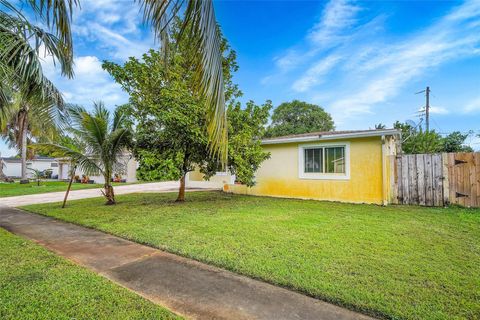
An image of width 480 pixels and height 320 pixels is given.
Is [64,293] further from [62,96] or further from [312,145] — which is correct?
[312,145]

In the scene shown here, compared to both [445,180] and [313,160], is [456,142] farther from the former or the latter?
[313,160]

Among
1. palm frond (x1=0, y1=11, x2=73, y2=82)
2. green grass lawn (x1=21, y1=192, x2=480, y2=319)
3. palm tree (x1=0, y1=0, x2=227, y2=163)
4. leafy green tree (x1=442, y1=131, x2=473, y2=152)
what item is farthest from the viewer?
leafy green tree (x1=442, y1=131, x2=473, y2=152)

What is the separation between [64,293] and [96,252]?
62.0 inches

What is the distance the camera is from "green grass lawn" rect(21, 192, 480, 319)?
2746 millimetres

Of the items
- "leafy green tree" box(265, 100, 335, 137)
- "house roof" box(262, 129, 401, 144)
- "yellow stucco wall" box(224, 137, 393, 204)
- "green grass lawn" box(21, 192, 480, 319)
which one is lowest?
"green grass lawn" box(21, 192, 480, 319)

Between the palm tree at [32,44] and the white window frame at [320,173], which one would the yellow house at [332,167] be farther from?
the palm tree at [32,44]

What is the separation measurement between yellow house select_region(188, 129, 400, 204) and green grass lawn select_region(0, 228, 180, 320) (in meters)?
8.96

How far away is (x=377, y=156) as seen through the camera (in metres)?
9.22

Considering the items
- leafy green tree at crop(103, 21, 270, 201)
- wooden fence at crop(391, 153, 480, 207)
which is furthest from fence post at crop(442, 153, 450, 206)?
leafy green tree at crop(103, 21, 270, 201)

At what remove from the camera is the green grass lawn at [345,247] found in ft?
9.01

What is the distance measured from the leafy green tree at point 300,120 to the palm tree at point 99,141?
24.3m

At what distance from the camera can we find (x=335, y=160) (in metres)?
10.1

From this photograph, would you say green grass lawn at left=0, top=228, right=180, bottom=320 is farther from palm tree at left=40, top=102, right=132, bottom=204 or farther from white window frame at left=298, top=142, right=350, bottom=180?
white window frame at left=298, top=142, right=350, bottom=180

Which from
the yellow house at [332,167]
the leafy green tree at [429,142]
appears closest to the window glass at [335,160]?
the yellow house at [332,167]
